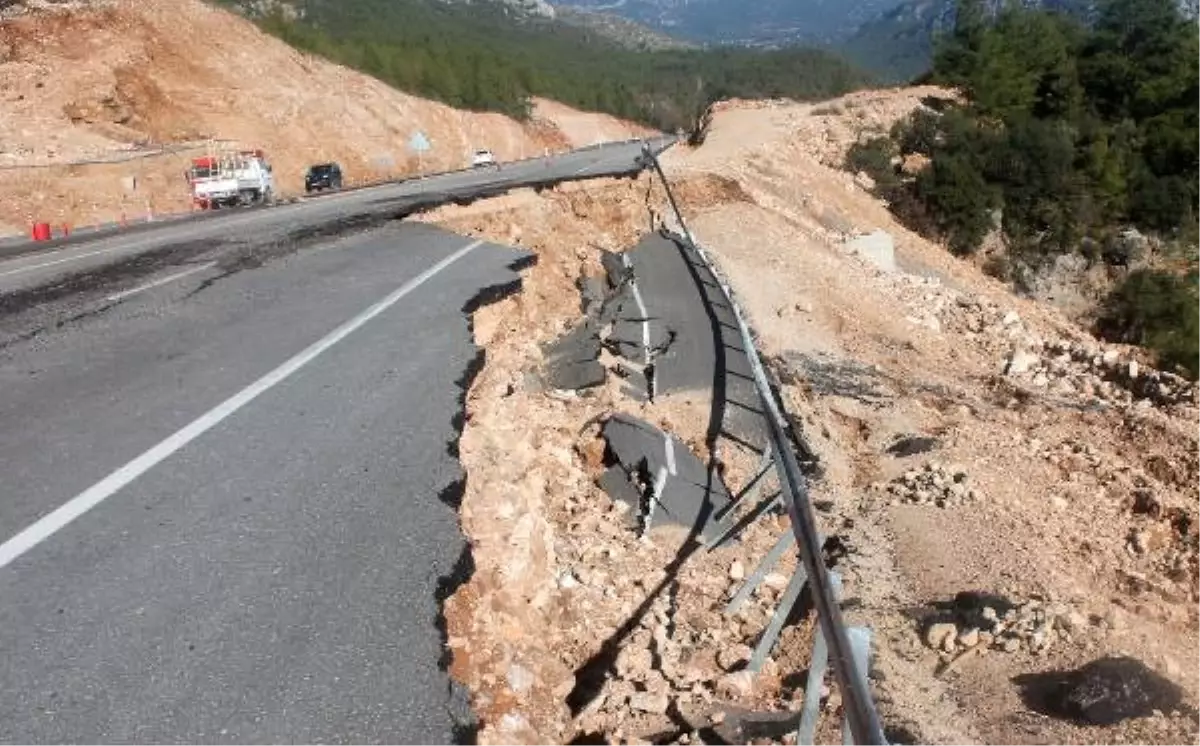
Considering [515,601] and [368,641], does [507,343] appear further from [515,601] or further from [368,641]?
[368,641]

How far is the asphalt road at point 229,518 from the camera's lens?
11.9 feet

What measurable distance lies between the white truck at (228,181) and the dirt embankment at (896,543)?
17912 millimetres

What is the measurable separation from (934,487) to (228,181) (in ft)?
91.6

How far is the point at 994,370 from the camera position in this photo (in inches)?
622

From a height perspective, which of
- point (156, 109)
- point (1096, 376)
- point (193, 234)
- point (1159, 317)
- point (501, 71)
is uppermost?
point (501, 71)

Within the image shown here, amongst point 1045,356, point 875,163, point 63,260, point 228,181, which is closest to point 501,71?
point 875,163

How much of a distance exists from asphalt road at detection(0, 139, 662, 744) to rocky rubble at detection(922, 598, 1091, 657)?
2686mm

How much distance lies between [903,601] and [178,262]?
1061cm

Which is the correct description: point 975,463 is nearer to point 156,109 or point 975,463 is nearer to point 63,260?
point 63,260

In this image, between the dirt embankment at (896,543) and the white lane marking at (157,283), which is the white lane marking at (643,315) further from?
the white lane marking at (157,283)

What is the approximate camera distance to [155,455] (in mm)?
5852

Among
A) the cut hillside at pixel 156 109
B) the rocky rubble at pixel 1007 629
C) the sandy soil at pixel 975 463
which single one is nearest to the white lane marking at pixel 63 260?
the sandy soil at pixel 975 463

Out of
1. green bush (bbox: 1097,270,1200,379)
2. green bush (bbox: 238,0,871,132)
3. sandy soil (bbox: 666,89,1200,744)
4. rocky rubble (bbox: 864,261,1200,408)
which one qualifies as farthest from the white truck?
green bush (bbox: 238,0,871,132)

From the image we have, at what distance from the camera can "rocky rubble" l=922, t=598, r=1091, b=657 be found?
5.47m
